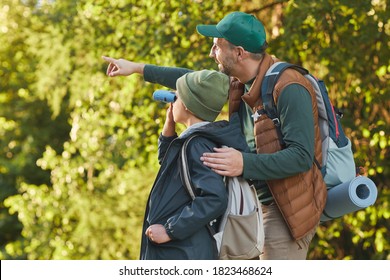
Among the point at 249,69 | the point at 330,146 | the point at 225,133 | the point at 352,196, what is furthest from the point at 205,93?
the point at 352,196

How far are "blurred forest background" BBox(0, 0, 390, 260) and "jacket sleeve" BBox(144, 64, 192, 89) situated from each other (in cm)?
433

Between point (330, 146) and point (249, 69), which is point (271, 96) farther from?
point (330, 146)

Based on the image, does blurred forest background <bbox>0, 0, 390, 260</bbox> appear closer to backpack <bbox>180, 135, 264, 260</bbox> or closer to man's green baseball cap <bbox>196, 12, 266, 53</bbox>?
man's green baseball cap <bbox>196, 12, 266, 53</bbox>

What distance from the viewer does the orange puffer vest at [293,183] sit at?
3357 millimetres

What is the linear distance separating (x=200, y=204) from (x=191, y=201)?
8cm

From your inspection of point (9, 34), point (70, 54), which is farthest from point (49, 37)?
point (9, 34)

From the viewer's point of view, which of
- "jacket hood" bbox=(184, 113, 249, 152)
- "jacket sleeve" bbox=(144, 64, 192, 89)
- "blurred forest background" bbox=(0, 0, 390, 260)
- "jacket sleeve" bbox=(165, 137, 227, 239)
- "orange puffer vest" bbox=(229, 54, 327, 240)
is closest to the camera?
"jacket sleeve" bbox=(165, 137, 227, 239)

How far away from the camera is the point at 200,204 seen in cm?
314

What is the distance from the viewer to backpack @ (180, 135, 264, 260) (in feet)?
10.5

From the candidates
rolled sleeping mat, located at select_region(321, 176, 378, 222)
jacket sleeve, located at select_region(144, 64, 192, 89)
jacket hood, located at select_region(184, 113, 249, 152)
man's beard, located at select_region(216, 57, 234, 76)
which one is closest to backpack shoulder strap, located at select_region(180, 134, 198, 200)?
jacket hood, located at select_region(184, 113, 249, 152)

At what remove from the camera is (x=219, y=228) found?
3.23m

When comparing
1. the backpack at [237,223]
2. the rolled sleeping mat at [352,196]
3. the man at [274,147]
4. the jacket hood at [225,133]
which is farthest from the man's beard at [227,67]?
the rolled sleeping mat at [352,196]

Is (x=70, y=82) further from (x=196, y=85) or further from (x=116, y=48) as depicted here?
(x=196, y=85)
